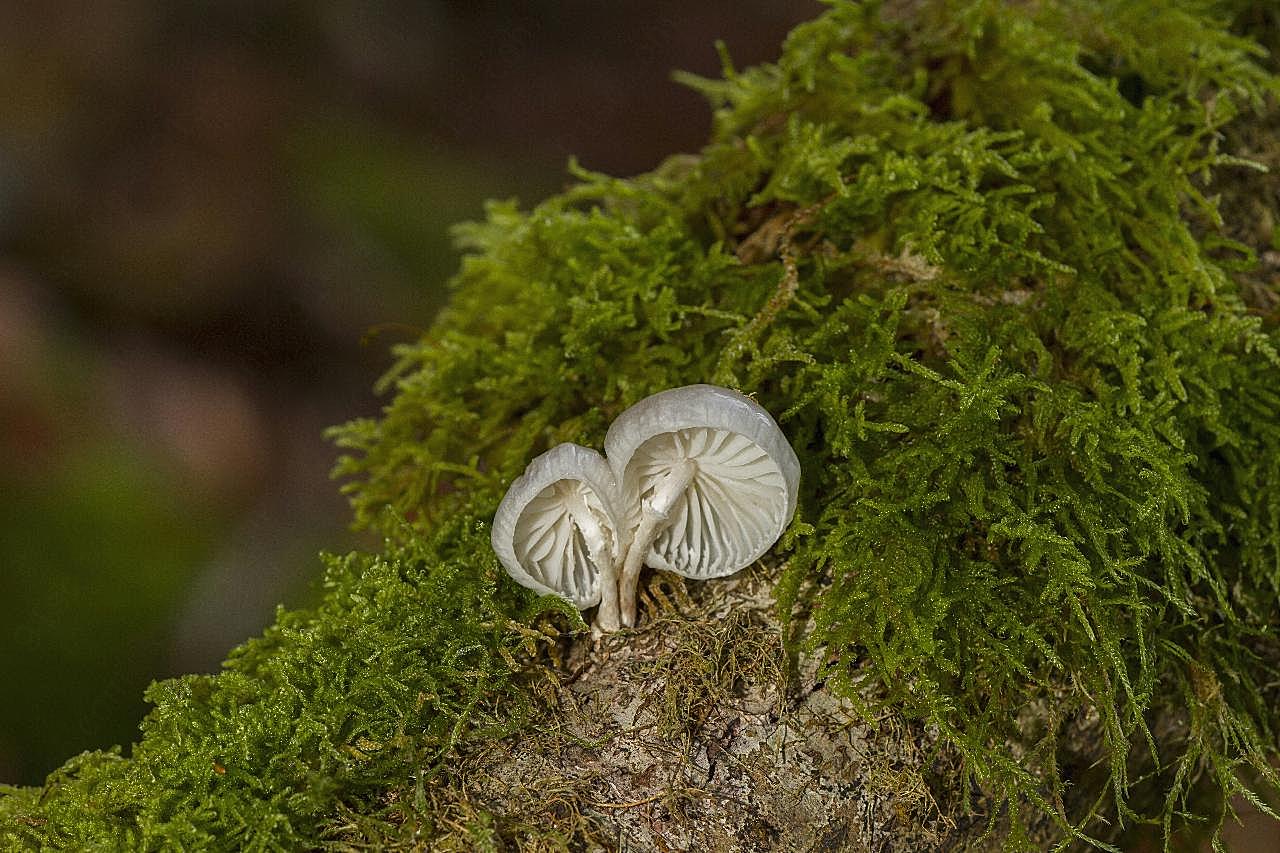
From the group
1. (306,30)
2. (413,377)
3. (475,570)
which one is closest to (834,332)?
(475,570)

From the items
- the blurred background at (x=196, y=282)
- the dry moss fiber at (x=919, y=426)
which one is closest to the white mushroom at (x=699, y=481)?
the dry moss fiber at (x=919, y=426)

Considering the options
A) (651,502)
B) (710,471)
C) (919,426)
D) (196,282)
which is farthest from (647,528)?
(196,282)

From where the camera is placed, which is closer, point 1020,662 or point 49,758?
point 1020,662

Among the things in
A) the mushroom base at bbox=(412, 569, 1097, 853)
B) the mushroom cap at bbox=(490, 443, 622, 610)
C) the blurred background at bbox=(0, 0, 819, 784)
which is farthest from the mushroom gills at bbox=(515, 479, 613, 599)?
the blurred background at bbox=(0, 0, 819, 784)

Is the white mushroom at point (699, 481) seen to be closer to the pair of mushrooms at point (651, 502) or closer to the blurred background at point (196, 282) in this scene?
the pair of mushrooms at point (651, 502)

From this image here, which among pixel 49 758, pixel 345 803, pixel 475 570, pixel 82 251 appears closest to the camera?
pixel 345 803

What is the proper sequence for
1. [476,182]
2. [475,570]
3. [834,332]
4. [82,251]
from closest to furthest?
[475,570] → [834,332] → [82,251] → [476,182]

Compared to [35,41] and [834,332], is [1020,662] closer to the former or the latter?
[834,332]
